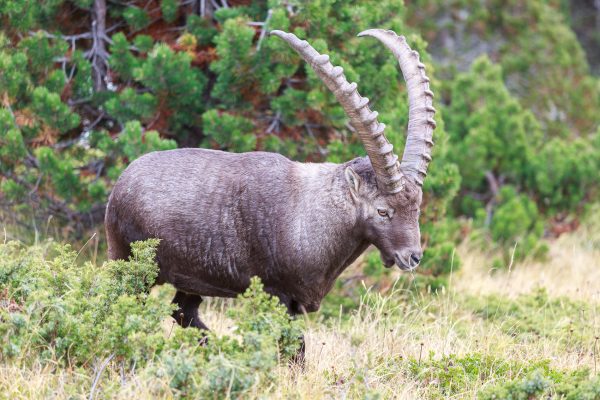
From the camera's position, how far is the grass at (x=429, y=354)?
4.57 m

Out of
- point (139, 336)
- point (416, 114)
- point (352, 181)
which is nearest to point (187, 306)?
point (139, 336)

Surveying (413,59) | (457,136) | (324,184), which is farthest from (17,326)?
(457,136)

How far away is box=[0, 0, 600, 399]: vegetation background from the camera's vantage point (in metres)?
4.72

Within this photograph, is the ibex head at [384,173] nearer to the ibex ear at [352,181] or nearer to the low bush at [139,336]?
the ibex ear at [352,181]

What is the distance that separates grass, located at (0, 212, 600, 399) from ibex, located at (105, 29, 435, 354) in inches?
23.8

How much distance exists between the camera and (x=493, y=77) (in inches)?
486

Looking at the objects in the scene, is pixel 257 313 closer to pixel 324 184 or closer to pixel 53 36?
pixel 324 184

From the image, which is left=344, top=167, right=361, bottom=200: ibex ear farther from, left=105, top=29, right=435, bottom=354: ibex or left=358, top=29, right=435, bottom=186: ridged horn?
left=358, top=29, right=435, bottom=186: ridged horn

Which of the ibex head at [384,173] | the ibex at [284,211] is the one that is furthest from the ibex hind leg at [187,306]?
the ibex head at [384,173]

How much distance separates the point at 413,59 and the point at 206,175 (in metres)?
1.64

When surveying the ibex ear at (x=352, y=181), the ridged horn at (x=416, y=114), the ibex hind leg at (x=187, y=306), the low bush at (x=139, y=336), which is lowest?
the ibex hind leg at (x=187, y=306)

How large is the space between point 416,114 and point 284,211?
1.12 m

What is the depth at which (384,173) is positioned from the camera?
515 centimetres

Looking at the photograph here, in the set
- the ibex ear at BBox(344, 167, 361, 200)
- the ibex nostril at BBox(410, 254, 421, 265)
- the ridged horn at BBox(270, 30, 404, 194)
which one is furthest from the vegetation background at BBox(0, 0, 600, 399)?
the ridged horn at BBox(270, 30, 404, 194)
